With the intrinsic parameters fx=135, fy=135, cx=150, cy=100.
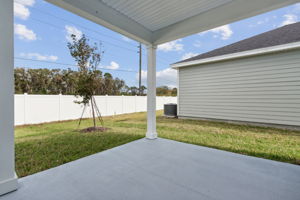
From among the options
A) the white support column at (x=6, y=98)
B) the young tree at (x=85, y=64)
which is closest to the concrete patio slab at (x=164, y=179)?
the white support column at (x=6, y=98)

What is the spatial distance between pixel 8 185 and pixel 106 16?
8.37 feet

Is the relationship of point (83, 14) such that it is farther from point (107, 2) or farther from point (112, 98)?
point (112, 98)

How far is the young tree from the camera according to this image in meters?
4.52

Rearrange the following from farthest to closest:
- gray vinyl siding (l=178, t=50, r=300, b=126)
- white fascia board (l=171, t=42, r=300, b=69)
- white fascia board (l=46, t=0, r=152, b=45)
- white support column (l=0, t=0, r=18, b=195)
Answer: gray vinyl siding (l=178, t=50, r=300, b=126) < white fascia board (l=171, t=42, r=300, b=69) < white fascia board (l=46, t=0, r=152, b=45) < white support column (l=0, t=0, r=18, b=195)

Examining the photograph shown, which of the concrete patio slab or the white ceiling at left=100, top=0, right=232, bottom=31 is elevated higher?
the white ceiling at left=100, top=0, right=232, bottom=31

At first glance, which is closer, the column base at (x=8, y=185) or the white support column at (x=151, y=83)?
the column base at (x=8, y=185)

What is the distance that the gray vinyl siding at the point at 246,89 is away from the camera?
14.5 feet

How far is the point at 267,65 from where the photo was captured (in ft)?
15.7

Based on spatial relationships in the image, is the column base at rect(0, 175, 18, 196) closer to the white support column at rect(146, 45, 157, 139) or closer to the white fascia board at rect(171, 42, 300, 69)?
the white support column at rect(146, 45, 157, 139)

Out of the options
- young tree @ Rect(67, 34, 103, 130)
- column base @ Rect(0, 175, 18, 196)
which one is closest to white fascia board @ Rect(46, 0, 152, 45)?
column base @ Rect(0, 175, 18, 196)

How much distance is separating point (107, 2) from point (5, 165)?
252 cm

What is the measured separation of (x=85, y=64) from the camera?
15.4 ft

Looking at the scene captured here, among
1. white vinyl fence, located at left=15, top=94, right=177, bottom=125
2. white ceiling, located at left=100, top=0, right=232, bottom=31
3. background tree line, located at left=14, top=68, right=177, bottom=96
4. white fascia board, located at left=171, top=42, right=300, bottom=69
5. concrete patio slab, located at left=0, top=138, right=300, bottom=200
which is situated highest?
white fascia board, located at left=171, top=42, right=300, bottom=69

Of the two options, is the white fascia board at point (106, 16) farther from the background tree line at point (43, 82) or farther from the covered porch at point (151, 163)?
the background tree line at point (43, 82)
